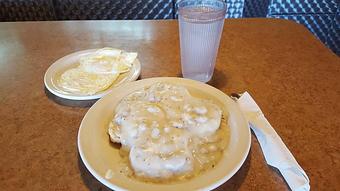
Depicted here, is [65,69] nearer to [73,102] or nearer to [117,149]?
[73,102]

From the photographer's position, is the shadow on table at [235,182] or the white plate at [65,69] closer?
the shadow on table at [235,182]

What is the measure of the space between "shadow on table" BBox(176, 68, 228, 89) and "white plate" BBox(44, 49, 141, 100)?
0.43 ft

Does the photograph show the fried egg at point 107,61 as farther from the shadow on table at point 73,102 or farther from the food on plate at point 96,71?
the shadow on table at point 73,102

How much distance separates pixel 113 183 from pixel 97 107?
218mm

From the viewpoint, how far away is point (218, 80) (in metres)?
0.82

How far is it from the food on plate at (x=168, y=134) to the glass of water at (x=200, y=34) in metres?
0.18

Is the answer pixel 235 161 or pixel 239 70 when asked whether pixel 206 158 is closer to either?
pixel 235 161

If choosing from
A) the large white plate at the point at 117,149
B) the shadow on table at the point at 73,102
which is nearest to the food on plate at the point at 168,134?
the large white plate at the point at 117,149

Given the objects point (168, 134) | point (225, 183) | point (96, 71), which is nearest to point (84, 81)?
point (96, 71)

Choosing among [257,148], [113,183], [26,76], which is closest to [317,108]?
[257,148]

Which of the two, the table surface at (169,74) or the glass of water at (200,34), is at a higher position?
the glass of water at (200,34)

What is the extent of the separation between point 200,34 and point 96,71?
30cm

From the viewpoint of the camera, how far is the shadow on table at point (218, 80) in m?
0.80

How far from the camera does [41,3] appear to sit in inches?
76.1
